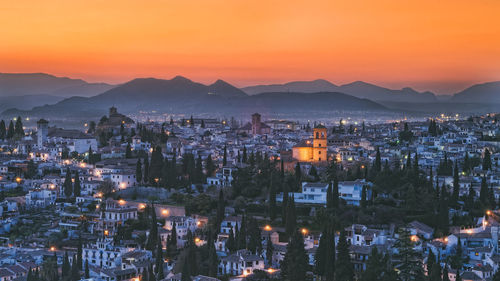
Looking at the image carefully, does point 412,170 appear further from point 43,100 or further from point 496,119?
point 43,100

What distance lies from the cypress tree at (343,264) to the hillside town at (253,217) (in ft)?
0.13

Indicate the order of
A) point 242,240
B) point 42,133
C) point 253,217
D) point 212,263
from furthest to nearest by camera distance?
point 42,133 → point 253,217 → point 242,240 → point 212,263

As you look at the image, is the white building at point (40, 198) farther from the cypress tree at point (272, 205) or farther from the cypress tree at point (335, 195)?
the cypress tree at point (335, 195)

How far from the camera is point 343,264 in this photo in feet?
88.6

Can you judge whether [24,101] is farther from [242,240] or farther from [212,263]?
[212,263]

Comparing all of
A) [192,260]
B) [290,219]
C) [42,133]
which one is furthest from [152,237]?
[42,133]

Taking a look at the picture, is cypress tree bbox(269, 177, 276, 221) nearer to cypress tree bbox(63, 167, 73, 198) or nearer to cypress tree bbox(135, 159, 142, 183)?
cypress tree bbox(135, 159, 142, 183)

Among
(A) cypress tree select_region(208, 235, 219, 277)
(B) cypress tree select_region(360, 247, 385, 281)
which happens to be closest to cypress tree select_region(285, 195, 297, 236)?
(A) cypress tree select_region(208, 235, 219, 277)

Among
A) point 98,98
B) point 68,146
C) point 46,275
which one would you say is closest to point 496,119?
point 68,146

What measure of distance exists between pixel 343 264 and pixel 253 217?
6.86m

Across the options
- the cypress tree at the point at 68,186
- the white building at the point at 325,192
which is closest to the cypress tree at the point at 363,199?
the white building at the point at 325,192

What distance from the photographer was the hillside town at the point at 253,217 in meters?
28.5

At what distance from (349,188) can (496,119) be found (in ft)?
137

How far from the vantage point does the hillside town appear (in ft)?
93.4
